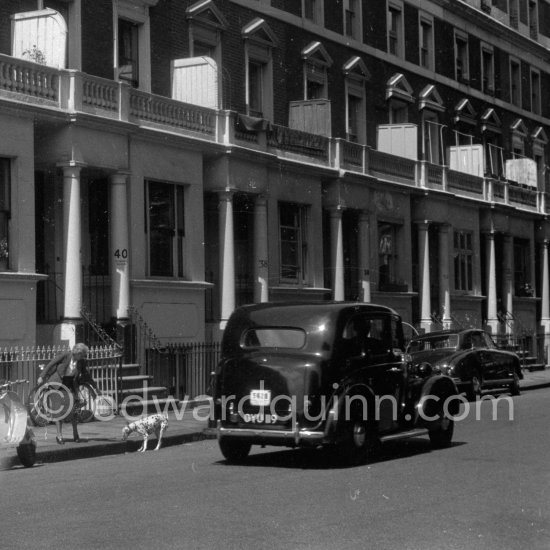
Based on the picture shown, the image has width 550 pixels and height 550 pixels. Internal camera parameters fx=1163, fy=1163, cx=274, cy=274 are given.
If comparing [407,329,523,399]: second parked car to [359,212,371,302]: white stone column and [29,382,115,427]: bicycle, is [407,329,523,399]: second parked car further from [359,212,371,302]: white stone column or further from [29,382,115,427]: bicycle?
[29,382,115,427]: bicycle

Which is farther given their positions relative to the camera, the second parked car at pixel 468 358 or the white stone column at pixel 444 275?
the white stone column at pixel 444 275

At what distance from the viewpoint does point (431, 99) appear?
40.1m

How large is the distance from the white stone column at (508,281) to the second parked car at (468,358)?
14.6m

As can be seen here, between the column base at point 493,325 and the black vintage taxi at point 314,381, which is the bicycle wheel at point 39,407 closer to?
the black vintage taxi at point 314,381

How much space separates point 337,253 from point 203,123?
23.1 ft

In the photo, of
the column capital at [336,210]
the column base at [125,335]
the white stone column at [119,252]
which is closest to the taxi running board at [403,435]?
the column base at [125,335]

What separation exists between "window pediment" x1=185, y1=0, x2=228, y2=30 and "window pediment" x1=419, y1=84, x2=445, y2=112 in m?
12.1

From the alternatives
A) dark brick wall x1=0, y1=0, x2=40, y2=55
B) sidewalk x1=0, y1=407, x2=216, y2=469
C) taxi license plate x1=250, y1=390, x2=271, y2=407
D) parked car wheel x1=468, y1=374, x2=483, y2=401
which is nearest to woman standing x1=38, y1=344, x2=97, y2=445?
sidewalk x1=0, y1=407, x2=216, y2=469

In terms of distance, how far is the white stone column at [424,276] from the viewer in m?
36.7

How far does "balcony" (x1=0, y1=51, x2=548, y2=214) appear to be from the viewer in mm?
21516

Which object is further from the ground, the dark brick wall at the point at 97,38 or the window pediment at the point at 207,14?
the window pediment at the point at 207,14

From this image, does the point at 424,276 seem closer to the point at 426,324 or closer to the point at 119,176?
the point at 426,324

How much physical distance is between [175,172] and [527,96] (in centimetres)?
2662

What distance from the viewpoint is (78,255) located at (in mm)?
22094
